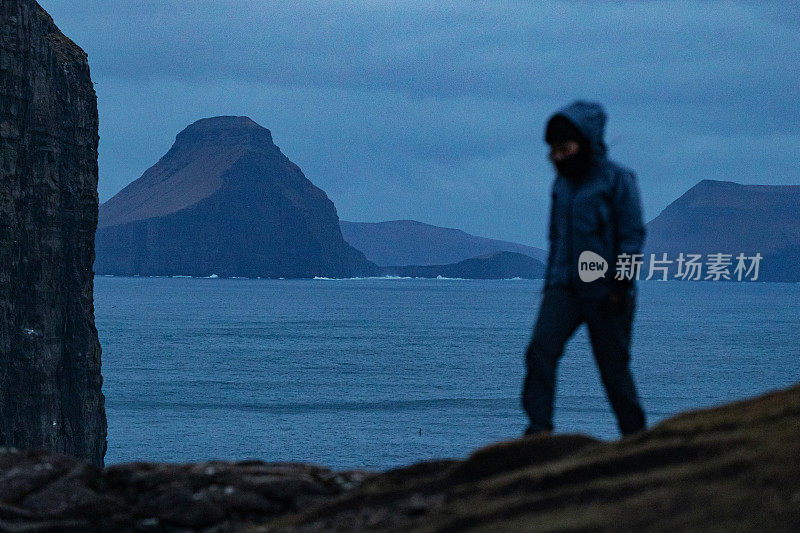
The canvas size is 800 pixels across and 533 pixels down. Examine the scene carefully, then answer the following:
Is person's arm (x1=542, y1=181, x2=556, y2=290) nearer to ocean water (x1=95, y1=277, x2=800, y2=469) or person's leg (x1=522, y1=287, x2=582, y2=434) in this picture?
person's leg (x1=522, y1=287, x2=582, y2=434)

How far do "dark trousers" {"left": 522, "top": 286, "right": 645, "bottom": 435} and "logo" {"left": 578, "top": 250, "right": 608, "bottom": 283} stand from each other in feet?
0.65

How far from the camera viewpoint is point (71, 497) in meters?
7.16

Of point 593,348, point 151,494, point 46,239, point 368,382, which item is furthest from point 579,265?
point 368,382

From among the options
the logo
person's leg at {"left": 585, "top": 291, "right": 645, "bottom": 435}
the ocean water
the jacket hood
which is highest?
the jacket hood

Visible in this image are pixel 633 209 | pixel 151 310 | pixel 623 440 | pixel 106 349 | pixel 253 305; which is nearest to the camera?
pixel 623 440

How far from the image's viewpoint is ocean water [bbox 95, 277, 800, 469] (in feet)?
177

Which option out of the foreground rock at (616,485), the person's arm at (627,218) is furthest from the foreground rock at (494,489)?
the person's arm at (627,218)

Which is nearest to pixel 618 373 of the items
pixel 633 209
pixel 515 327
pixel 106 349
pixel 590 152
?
pixel 633 209

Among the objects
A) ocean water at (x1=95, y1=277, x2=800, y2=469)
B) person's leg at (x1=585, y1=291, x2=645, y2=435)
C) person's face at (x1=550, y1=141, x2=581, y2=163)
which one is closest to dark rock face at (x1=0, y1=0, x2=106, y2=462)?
ocean water at (x1=95, y1=277, x2=800, y2=469)

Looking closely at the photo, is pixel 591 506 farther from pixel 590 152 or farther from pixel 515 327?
pixel 515 327

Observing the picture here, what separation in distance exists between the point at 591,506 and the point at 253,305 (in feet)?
584

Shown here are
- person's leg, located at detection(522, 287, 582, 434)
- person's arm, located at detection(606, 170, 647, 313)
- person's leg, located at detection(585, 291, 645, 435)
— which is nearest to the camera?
person's arm, located at detection(606, 170, 647, 313)

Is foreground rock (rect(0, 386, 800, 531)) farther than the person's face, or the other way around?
the person's face

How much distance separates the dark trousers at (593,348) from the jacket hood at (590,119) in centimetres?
116
